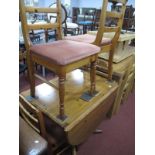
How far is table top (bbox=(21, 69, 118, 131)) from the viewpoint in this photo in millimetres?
1142

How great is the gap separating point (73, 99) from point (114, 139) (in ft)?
2.01

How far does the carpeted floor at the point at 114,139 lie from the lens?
1.42 metres

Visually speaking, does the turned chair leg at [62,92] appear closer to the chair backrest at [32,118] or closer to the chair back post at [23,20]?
the chair backrest at [32,118]

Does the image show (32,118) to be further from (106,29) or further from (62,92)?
(106,29)

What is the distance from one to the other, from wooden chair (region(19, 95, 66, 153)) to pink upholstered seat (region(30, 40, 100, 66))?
1.07 feet

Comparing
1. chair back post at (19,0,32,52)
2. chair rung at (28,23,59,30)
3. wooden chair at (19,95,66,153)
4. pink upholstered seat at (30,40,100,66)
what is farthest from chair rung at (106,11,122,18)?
wooden chair at (19,95,66,153)

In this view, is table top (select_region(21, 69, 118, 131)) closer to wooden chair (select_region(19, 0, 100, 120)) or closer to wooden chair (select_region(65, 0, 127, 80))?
wooden chair (select_region(19, 0, 100, 120))

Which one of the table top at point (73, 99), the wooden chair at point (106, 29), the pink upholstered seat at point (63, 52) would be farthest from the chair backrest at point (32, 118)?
the wooden chair at point (106, 29)

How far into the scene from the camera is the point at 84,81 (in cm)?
164

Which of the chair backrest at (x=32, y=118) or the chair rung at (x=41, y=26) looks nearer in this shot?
the chair backrest at (x=32, y=118)

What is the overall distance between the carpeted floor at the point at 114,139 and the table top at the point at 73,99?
43cm

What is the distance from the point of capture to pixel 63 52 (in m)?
1.01
